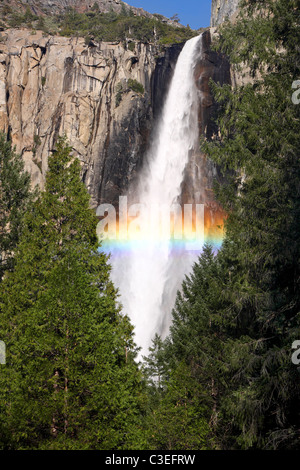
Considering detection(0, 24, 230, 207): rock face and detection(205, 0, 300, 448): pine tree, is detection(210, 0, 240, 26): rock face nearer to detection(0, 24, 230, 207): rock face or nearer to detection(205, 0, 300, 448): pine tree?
detection(0, 24, 230, 207): rock face

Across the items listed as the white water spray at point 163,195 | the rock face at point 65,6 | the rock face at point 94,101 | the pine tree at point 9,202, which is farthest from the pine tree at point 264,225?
the rock face at point 65,6

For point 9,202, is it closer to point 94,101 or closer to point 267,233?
point 267,233

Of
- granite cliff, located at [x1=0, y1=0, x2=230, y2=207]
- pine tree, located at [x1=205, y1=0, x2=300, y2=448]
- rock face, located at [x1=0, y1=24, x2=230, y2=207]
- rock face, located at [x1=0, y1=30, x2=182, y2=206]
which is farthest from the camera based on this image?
rock face, located at [x1=0, y1=30, x2=182, y2=206]

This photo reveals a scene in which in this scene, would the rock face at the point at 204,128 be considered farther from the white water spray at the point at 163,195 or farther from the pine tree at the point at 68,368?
the pine tree at the point at 68,368

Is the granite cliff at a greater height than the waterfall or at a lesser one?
greater

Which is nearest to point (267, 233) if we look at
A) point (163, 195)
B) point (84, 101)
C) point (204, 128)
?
point (204, 128)

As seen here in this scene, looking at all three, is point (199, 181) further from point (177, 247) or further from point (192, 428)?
point (192, 428)

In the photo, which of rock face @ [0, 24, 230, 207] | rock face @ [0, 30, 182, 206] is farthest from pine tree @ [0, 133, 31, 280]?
rock face @ [0, 30, 182, 206]
